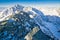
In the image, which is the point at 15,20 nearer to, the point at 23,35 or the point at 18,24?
the point at 18,24

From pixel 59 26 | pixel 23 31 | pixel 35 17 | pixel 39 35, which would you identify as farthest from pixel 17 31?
pixel 59 26

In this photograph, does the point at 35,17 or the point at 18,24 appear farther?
the point at 35,17

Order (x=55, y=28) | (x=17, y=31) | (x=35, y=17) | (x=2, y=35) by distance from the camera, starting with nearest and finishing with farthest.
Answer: (x=2, y=35) → (x=17, y=31) → (x=35, y=17) → (x=55, y=28)

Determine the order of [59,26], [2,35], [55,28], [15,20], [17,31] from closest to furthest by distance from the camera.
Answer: [2,35] < [17,31] < [15,20] < [55,28] < [59,26]

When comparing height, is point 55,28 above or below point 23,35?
below

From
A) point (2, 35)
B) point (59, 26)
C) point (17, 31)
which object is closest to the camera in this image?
point (2, 35)

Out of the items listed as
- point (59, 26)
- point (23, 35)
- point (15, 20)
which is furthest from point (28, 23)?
point (59, 26)

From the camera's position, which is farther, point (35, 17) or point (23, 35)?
point (35, 17)

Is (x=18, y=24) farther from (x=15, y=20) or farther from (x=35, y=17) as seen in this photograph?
(x=35, y=17)

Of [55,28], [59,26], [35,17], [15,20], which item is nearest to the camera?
[15,20]
